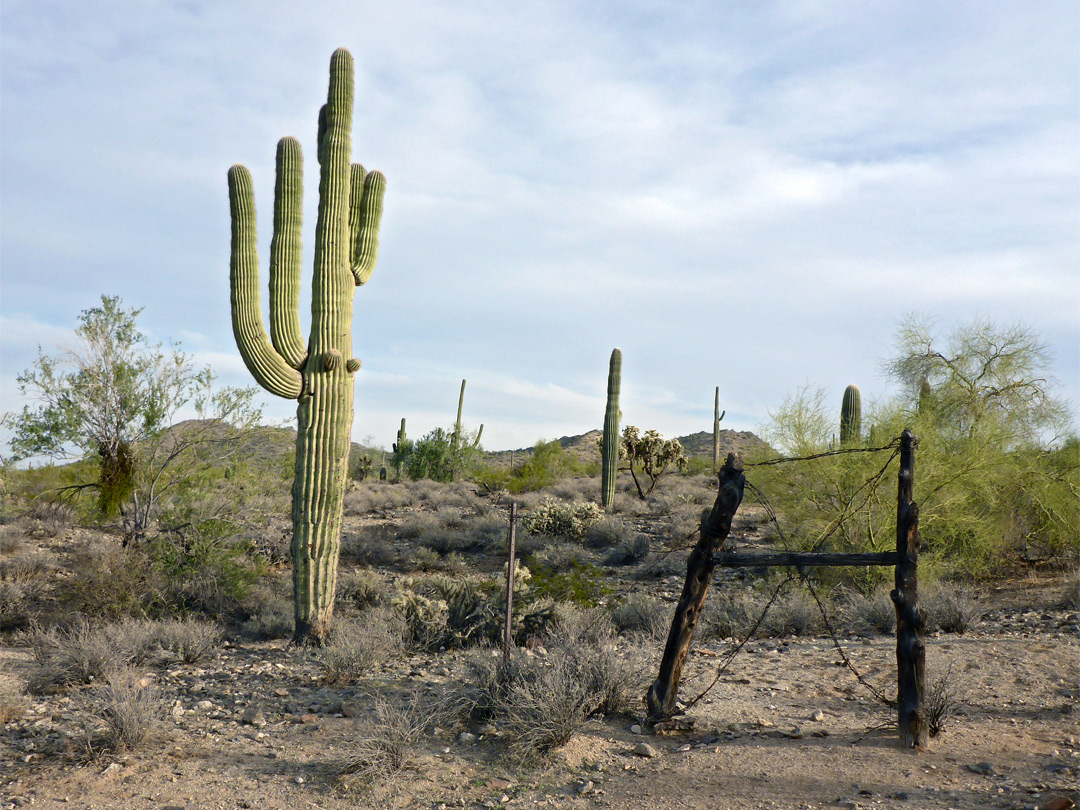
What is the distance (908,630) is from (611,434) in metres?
17.5

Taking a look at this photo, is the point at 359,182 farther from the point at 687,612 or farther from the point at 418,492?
the point at 418,492

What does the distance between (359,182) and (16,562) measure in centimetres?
835

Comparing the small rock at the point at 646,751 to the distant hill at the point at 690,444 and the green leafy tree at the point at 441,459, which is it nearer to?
the green leafy tree at the point at 441,459

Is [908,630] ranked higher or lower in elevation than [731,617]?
higher

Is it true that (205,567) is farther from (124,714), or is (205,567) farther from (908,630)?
(908,630)

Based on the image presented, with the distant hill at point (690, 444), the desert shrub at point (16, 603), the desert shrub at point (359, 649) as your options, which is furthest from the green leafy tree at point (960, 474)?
the distant hill at point (690, 444)

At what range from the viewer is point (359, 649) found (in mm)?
7559

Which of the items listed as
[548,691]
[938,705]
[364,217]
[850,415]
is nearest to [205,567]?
[364,217]

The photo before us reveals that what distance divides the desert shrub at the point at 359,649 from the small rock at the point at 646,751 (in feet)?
10.0

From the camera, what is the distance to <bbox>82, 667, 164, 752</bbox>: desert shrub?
5656 mm

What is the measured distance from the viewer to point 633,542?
15961mm

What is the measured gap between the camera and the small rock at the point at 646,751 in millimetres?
5617

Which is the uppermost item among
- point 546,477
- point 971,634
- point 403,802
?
point 546,477

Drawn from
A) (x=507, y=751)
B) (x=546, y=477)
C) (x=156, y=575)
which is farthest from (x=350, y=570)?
(x=546, y=477)
